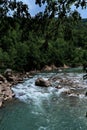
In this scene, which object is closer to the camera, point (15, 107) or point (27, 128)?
point (27, 128)

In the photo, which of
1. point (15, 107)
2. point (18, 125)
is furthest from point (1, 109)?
point (18, 125)

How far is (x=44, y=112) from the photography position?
1912 cm

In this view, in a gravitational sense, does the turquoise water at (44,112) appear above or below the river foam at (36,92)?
above

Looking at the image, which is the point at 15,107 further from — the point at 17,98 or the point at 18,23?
the point at 18,23

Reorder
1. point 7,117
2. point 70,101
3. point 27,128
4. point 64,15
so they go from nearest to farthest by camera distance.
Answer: point 64,15 < point 27,128 < point 7,117 < point 70,101

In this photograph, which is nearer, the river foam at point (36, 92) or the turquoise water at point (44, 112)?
the turquoise water at point (44, 112)

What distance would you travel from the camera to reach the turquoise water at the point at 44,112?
53.6ft

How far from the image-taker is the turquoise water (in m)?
16.3

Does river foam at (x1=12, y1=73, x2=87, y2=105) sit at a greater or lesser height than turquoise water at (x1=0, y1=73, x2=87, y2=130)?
lesser

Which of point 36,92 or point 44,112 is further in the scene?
point 36,92

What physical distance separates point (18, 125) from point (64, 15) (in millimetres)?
12688

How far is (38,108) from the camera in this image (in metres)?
20.1

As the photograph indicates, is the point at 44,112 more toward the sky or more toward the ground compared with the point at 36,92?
more toward the sky

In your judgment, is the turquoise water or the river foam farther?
the river foam
